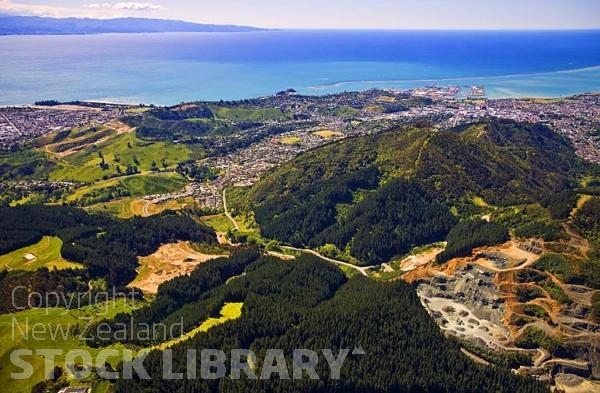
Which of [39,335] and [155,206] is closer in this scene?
[39,335]

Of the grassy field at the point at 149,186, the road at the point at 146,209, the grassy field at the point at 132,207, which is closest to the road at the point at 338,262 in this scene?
the grassy field at the point at 132,207

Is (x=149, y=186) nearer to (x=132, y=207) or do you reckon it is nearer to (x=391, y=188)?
(x=132, y=207)

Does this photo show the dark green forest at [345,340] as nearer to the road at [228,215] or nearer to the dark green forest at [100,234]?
the dark green forest at [100,234]

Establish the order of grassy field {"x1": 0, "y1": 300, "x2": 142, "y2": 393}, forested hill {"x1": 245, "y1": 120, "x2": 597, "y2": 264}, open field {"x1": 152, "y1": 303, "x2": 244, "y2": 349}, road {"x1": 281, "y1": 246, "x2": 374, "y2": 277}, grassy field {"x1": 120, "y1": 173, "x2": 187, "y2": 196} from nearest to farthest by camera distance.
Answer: grassy field {"x1": 0, "y1": 300, "x2": 142, "y2": 393}
open field {"x1": 152, "y1": 303, "x2": 244, "y2": 349}
road {"x1": 281, "y1": 246, "x2": 374, "y2": 277}
forested hill {"x1": 245, "y1": 120, "x2": 597, "y2": 264}
grassy field {"x1": 120, "y1": 173, "x2": 187, "y2": 196}

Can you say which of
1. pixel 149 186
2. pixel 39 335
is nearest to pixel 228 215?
pixel 149 186

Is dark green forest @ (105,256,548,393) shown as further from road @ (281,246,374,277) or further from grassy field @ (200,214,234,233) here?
grassy field @ (200,214,234,233)

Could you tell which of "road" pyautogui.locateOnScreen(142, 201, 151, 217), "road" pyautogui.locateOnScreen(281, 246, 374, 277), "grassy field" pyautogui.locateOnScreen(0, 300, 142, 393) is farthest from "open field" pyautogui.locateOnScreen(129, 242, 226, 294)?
"road" pyautogui.locateOnScreen(142, 201, 151, 217)

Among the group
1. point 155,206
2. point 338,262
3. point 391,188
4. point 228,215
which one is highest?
point 391,188
